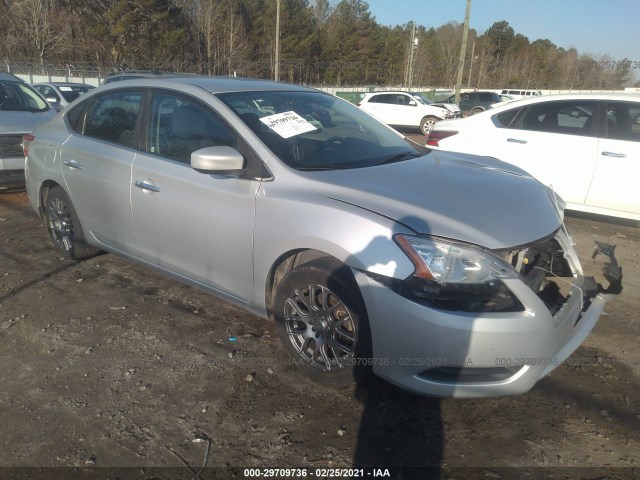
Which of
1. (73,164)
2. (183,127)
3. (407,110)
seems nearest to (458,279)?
(183,127)

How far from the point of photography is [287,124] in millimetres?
3395

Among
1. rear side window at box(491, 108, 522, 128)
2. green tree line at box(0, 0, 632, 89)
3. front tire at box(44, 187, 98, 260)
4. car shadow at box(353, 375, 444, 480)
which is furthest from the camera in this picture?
green tree line at box(0, 0, 632, 89)

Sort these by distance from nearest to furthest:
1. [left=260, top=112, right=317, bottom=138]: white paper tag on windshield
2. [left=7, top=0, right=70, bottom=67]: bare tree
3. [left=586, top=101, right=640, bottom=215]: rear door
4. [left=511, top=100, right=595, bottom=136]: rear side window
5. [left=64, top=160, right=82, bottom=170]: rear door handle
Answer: [left=260, top=112, right=317, bottom=138]: white paper tag on windshield → [left=64, top=160, right=82, bottom=170]: rear door handle → [left=586, top=101, right=640, bottom=215]: rear door → [left=511, top=100, right=595, bottom=136]: rear side window → [left=7, top=0, right=70, bottom=67]: bare tree

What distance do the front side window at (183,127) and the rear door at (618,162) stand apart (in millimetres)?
4074

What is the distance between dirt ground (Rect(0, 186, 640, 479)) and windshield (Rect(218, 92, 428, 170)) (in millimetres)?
1272

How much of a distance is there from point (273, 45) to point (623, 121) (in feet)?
190

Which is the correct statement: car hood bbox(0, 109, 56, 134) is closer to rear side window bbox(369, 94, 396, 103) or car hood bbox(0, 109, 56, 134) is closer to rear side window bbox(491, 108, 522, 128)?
rear side window bbox(491, 108, 522, 128)

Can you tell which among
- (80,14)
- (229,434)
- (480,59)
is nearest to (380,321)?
(229,434)

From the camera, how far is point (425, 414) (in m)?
2.71

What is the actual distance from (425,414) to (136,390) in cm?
161

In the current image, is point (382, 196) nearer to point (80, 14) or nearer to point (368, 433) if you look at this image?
point (368, 433)

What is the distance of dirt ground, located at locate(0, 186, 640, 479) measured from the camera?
236 centimetres

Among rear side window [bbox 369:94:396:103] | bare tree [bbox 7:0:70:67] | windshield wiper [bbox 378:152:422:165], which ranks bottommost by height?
rear side window [bbox 369:94:396:103]

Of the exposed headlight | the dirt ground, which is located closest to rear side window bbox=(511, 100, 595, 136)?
the dirt ground
